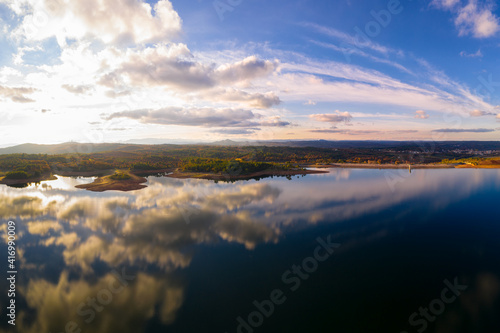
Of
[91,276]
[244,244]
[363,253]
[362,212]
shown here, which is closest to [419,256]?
[363,253]

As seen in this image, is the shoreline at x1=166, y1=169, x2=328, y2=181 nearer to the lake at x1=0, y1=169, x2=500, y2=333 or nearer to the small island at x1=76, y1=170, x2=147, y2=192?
the small island at x1=76, y1=170, x2=147, y2=192

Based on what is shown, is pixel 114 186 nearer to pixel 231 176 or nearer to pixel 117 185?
pixel 117 185

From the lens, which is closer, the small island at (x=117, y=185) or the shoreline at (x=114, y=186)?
the shoreline at (x=114, y=186)

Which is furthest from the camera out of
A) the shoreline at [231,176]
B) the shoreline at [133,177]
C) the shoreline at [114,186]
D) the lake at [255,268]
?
the shoreline at [231,176]

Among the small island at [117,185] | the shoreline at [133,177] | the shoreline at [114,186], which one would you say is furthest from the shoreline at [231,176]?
the shoreline at [114,186]

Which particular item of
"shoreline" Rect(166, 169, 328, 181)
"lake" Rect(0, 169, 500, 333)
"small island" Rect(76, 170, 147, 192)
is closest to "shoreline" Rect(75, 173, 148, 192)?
"small island" Rect(76, 170, 147, 192)

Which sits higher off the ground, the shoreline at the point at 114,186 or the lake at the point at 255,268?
the shoreline at the point at 114,186

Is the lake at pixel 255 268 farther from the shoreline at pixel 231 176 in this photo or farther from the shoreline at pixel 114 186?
the shoreline at pixel 231 176

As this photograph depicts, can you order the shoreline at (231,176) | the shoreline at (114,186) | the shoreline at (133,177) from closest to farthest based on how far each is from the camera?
1. the shoreline at (114,186)
2. the shoreline at (133,177)
3. the shoreline at (231,176)
